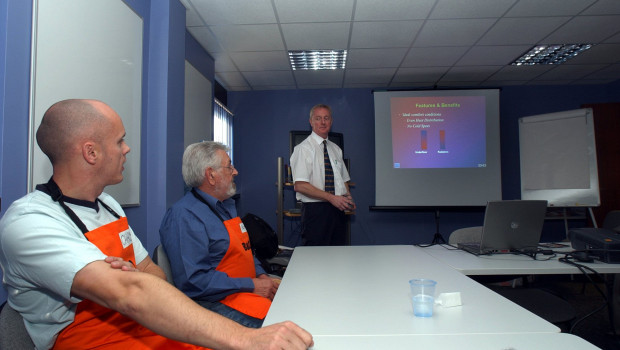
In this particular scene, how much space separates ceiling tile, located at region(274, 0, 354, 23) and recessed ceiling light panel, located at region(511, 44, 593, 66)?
2.37m

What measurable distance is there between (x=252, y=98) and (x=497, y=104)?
3.48 metres

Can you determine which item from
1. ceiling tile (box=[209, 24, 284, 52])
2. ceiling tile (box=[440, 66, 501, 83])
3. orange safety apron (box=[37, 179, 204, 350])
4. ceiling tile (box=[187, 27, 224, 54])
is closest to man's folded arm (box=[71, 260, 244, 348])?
orange safety apron (box=[37, 179, 204, 350])

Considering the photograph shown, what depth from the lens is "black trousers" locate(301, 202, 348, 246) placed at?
2.83m

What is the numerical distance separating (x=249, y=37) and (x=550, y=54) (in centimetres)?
353

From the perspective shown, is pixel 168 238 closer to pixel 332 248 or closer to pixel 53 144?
pixel 53 144

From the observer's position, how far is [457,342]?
908 mm

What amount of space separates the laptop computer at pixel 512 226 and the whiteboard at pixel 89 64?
2.26 m

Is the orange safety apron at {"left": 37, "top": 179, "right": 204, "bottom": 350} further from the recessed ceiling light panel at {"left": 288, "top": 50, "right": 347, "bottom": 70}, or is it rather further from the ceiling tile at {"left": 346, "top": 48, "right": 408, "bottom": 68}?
the ceiling tile at {"left": 346, "top": 48, "right": 408, "bottom": 68}

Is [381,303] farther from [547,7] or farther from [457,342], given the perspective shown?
[547,7]

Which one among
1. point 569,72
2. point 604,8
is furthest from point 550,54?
point 604,8

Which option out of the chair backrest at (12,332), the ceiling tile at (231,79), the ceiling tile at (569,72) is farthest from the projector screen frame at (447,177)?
the chair backrest at (12,332)

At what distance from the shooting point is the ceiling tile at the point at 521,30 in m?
3.40

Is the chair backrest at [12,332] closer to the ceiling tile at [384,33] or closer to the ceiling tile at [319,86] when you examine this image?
the ceiling tile at [384,33]

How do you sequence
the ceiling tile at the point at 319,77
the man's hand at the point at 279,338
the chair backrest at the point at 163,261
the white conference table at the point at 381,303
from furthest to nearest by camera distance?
the ceiling tile at the point at 319,77
the chair backrest at the point at 163,261
the white conference table at the point at 381,303
the man's hand at the point at 279,338
